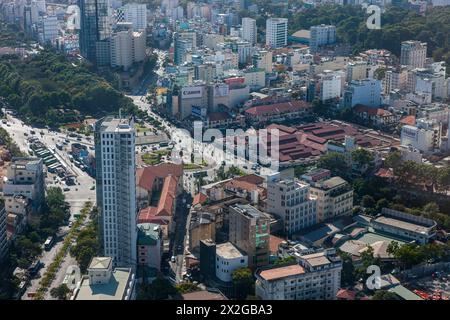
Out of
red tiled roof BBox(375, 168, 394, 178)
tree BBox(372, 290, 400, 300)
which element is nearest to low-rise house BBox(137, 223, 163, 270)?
tree BBox(372, 290, 400, 300)

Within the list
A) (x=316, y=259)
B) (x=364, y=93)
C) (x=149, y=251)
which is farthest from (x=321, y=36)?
(x=316, y=259)

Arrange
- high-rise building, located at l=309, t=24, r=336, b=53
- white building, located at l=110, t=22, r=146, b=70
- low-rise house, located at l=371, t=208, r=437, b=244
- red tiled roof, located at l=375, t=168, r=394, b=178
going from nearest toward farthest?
low-rise house, located at l=371, t=208, r=437, b=244 → red tiled roof, located at l=375, t=168, r=394, b=178 → white building, located at l=110, t=22, r=146, b=70 → high-rise building, located at l=309, t=24, r=336, b=53

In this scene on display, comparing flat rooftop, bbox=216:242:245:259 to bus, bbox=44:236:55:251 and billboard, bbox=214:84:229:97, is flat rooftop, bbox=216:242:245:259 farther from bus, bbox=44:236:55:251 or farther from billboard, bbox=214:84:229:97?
billboard, bbox=214:84:229:97

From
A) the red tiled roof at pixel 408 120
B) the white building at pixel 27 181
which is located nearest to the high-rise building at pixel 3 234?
the white building at pixel 27 181

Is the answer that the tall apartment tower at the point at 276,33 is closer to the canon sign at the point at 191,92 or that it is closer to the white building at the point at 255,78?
the white building at the point at 255,78

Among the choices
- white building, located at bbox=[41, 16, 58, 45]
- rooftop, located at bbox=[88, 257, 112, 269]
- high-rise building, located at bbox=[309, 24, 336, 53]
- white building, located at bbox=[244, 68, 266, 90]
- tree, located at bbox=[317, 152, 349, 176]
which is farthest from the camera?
white building, located at bbox=[41, 16, 58, 45]

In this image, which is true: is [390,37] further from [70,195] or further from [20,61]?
[70,195]
